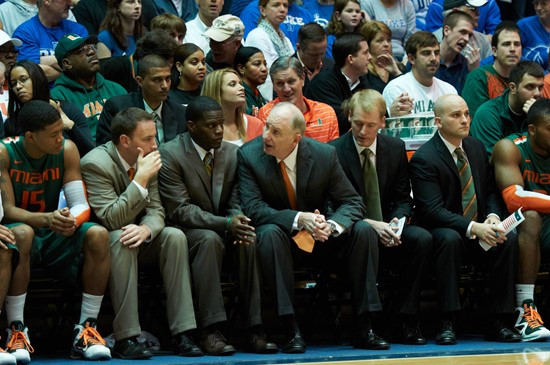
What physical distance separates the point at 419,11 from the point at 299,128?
201 inches

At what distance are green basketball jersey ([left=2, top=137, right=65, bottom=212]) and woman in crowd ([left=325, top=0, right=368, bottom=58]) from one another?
14.1ft

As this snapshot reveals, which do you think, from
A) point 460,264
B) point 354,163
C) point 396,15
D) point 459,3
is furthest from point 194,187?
point 459,3

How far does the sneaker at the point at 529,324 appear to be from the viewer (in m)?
6.76

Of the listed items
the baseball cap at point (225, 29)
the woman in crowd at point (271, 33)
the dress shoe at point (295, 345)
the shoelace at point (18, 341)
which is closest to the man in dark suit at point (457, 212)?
the dress shoe at point (295, 345)

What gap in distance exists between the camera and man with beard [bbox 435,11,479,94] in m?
9.68

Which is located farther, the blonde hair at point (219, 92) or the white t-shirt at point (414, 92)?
the white t-shirt at point (414, 92)

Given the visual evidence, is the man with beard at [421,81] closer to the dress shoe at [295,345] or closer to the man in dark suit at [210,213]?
the man in dark suit at [210,213]

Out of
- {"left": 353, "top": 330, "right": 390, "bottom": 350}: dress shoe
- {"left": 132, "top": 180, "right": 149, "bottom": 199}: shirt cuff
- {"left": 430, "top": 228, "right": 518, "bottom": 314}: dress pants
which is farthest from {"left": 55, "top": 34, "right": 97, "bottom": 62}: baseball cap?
{"left": 353, "top": 330, "right": 390, "bottom": 350}: dress shoe

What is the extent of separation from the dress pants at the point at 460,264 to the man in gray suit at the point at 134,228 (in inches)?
68.8

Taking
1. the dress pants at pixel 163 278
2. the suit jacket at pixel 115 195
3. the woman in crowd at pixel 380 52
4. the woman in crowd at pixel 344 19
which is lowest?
the dress pants at pixel 163 278

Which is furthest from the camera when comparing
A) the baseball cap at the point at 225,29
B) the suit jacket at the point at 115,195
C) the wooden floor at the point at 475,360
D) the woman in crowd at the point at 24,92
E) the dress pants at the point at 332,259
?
the baseball cap at the point at 225,29

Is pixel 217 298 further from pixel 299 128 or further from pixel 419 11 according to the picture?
pixel 419 11

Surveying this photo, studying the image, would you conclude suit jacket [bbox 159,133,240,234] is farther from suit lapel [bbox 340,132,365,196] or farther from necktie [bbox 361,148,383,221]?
necktie [bbox 361,148,383,221]

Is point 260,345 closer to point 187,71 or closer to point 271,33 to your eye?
point 187,71
